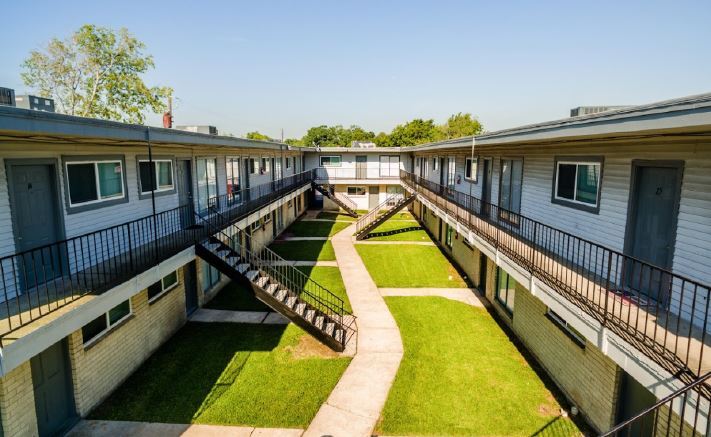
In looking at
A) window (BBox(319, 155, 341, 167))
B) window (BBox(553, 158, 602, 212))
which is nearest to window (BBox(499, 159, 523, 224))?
window (BBox(553, 158, 602, 212))

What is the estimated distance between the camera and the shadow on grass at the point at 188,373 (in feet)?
32.5

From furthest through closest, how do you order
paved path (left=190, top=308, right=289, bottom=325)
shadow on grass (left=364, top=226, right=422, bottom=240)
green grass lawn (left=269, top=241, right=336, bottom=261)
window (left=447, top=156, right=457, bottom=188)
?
shadow on grass (left=364, top=226, right=422, bottom=240)
green grass lawn (left=269, top=241, right=336, bottom=261)
window (left=447, top=156, right=457, bottom=188)
paved path (left=190, top=308, right=289, bottom=325)

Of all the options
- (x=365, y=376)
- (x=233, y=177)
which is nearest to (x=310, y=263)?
(x=233, y=177)

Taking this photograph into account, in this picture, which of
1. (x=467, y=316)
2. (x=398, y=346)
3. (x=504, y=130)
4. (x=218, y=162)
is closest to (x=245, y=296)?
(x=218, y=162)

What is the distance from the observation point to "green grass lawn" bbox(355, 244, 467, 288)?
1980cm

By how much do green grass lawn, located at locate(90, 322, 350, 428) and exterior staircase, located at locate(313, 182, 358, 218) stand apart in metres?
25.9

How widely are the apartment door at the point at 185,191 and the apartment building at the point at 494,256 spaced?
3.0 inches

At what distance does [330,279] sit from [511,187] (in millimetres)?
9855

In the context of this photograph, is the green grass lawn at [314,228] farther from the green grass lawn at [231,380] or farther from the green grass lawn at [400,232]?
the green grass lawn at [231,380]

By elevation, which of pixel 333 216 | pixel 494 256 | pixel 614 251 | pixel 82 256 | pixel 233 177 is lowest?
pixel 333 216

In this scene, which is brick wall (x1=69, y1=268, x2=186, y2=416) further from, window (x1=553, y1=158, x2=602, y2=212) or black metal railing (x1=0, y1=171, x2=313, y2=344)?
window (x1=553, y1=158, x2=602, y2=212)

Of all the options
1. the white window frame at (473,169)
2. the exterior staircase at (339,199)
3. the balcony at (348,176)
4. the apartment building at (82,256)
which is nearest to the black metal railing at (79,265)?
the apartment building at (82,256)

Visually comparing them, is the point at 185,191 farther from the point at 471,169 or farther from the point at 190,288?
the point at 471,169

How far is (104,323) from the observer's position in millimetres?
10500
